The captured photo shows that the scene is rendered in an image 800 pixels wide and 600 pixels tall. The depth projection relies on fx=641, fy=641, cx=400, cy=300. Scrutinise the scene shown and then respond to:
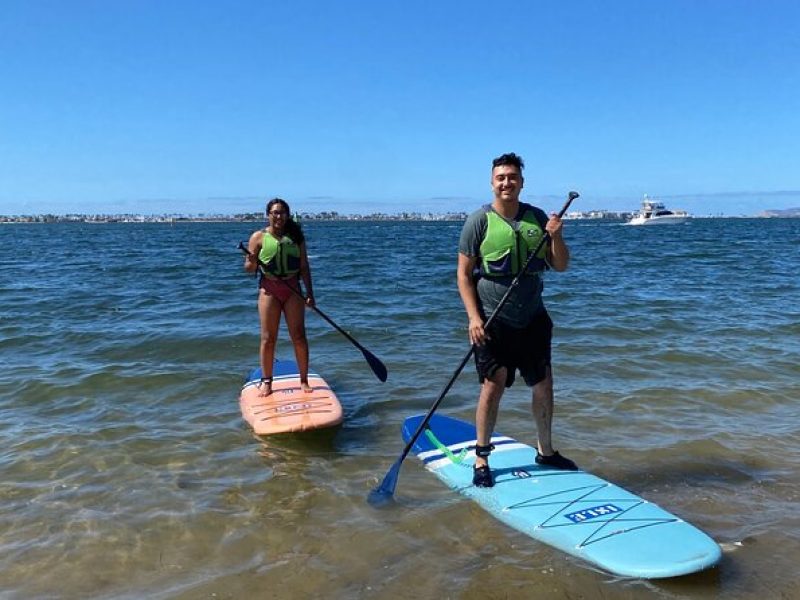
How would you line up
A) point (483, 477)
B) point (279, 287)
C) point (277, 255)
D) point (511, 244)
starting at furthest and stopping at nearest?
point (279, 287) < point (277, 255) < point (483, 477) < point (511, 244)

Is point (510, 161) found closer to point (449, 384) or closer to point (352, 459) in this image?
point (449, 384)

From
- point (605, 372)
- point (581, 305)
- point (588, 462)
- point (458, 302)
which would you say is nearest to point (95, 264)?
point (458, 302)

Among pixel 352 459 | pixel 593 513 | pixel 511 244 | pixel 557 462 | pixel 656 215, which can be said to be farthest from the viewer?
pixel 656 215

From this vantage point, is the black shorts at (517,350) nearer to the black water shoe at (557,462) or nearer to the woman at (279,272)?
the black water shoe at (557,462)

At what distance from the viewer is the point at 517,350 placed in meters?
4.39

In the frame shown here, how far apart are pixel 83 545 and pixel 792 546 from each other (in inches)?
170

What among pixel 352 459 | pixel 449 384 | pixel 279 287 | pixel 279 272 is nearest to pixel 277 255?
pixel 279 272

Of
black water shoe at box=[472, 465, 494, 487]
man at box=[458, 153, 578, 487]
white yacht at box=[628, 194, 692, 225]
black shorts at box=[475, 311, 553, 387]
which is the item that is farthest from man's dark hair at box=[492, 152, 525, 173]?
white yacht at box=[628, 194, 692, 225]

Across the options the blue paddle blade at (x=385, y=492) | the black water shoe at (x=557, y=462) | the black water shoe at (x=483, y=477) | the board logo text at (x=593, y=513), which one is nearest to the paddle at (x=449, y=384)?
the blue paddle blade at (x=385, y=492)

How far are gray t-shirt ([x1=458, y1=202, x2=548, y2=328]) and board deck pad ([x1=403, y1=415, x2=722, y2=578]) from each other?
3.77 feet

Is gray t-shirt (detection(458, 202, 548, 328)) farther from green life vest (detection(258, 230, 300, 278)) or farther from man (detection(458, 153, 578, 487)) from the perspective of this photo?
green life vest (detection(258, 230, 300, 278))

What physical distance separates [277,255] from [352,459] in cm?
218

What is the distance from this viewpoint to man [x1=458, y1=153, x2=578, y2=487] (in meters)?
4.20

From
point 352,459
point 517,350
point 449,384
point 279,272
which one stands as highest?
point 279,272
